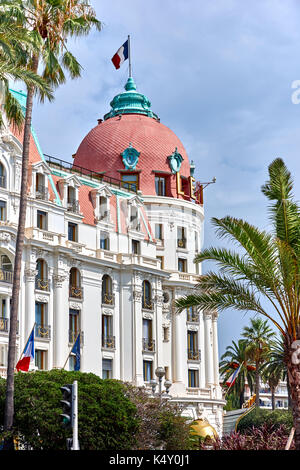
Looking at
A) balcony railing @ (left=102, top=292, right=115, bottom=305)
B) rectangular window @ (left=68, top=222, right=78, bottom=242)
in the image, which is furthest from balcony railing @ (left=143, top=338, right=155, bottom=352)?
rectangular window @ (left=68, top=222, right=78, bottom=242)

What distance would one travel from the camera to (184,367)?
68.9 metres

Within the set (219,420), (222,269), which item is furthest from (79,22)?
(219,420)

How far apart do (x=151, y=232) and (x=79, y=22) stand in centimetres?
3302

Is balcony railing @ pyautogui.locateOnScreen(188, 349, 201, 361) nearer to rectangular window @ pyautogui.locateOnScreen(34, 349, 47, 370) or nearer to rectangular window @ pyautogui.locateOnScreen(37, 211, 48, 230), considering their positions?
rectangular window @ pyautogui.locateOnScreen(34, 349, 47, 370)

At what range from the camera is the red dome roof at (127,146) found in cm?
7231

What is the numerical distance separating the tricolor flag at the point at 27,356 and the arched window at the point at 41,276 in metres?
6.71

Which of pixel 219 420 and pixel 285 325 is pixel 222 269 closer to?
pixel 285 325

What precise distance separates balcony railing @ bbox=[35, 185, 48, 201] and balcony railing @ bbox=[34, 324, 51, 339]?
8730mm

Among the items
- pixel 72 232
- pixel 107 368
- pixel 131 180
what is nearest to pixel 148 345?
pixel 107 368

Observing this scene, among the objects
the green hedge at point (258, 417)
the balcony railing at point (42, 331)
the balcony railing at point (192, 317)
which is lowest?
the green hedge at point (258, 417)

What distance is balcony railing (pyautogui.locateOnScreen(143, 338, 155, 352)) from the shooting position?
64562 millimetres

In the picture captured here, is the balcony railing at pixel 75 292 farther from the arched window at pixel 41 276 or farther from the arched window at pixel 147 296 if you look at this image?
Answer: the arched window at pixel 147 296

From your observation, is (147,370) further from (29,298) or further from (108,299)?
(29,298)

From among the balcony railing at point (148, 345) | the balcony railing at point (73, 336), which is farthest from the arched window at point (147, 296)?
the balcony railing at point (73, 336)
